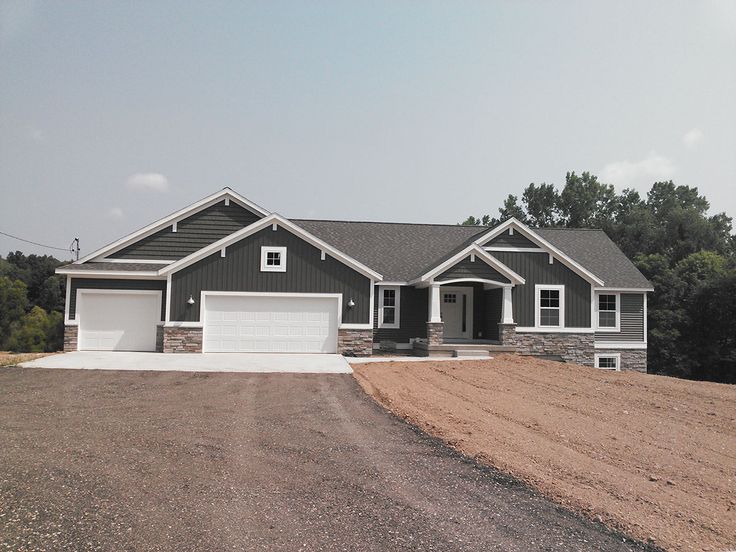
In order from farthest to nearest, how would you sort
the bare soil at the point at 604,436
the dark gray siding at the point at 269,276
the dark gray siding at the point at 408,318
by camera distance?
1. the dark gray siding at the point at 408,318
2. the dark gray siding at the point at 269,276
3. the bare soil at the point at 604,436

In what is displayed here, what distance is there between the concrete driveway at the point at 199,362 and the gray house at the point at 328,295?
0.88 m

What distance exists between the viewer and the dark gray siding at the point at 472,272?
20.8 meters

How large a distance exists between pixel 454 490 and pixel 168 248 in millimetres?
17110

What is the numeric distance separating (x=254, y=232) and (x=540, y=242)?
10.7 m

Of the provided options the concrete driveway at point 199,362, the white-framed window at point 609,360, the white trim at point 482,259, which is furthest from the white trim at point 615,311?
the concrete driveway at point 199,362

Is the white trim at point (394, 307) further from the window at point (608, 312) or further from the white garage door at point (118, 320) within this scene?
the window at point (608, 312)

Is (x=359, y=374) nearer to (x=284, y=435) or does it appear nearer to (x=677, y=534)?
A: (x=284, y=435)

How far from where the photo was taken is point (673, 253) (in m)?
48.7

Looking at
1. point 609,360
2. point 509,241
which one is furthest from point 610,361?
point 509,241

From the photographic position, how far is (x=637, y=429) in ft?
29.8

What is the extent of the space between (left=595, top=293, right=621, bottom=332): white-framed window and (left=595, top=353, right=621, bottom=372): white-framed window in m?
1.01

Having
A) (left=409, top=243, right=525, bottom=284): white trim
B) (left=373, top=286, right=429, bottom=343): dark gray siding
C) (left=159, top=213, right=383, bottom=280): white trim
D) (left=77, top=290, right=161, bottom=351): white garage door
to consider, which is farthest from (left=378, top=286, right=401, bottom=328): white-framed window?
(left=77, top=290, right=161, bottom=351): white garage door

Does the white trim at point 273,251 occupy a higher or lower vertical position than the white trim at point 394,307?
higher

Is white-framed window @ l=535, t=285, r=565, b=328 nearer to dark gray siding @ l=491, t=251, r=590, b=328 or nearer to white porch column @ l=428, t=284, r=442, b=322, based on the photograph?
dark gray siding @ l=491, t=251, r=590, b=328
